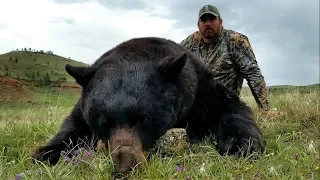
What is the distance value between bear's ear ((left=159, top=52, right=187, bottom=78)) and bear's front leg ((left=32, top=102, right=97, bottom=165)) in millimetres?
1092

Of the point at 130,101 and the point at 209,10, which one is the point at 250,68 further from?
the point at 130,101

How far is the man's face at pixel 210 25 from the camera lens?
7371 millimetres

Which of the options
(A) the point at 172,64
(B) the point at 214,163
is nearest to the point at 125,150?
(B) the point at 214,163

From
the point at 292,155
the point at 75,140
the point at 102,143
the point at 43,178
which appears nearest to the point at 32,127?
the point at 75,140

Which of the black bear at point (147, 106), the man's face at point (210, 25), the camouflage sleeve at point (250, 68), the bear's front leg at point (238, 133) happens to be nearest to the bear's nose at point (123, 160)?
the black bear at point (147, 106)

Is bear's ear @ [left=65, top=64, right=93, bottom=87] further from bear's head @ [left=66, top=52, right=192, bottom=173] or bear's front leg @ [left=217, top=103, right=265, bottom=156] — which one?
bear's front leg @ [left=217, top=103, right=265, bottom=156]

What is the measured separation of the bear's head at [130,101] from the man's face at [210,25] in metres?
3.30

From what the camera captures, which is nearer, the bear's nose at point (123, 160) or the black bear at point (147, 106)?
the bear's nose at point (123, 160)

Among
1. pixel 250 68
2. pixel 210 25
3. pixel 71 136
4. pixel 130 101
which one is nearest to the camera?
pixel 130 101

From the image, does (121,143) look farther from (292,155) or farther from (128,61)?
(292,155)

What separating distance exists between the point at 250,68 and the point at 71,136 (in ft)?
11.7

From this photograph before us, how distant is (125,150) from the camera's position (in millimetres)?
3332

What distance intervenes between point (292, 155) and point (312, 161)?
39 cm

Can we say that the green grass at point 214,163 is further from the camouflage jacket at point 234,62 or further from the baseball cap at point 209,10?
the baseball cap at point 209,10
